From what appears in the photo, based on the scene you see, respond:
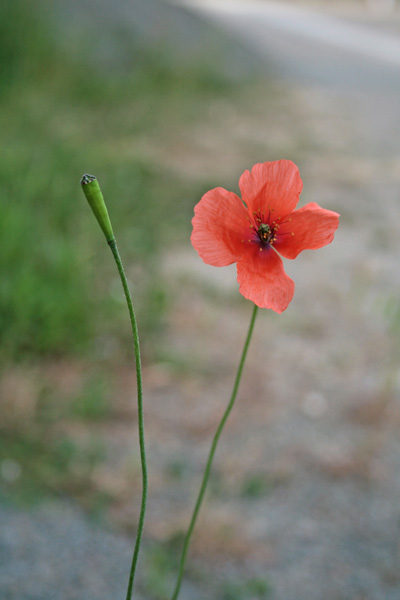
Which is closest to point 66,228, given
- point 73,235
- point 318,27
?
point 73,235

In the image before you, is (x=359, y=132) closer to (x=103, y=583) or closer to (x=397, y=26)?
(x=103, y=583)

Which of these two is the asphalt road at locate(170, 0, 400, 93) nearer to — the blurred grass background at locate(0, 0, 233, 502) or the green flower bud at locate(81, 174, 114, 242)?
the blurred grass background at locate(0, 0, 233, 502)

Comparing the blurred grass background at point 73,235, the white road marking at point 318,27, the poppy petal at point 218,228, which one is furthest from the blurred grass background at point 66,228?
the white road marking at point 318,27

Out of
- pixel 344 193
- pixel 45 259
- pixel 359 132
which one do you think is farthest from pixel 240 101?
pixel 45 259

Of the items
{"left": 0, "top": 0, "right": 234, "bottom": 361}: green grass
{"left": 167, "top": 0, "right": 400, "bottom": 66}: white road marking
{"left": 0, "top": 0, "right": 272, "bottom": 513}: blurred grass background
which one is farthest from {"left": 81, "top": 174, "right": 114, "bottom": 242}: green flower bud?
{"left": 167, "top": 0, "right": 400, "bottom": 66}: white road marking

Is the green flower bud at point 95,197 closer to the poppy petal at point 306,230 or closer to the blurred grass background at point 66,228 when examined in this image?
the poppy petal at point 306,230

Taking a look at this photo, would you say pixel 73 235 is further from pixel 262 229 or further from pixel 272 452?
pixel 262 229
